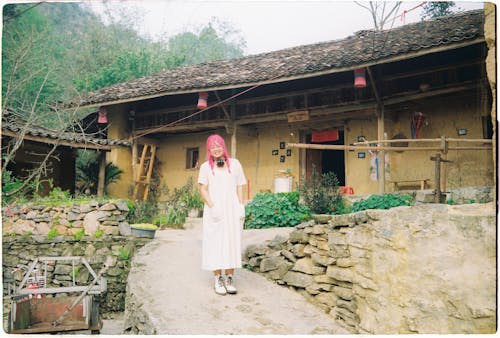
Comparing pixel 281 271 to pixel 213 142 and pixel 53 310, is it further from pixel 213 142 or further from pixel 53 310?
pixel 53 310

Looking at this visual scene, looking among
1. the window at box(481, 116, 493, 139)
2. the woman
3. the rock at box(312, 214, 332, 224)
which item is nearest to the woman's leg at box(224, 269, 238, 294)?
the woman

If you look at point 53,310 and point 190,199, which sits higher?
point 190,199

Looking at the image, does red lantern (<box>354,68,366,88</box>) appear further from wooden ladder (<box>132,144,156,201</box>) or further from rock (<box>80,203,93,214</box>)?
wooden ladder (<box>132,144,156,201</box>)

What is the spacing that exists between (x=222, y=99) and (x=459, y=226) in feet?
24.1

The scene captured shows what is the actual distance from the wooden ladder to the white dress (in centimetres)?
700

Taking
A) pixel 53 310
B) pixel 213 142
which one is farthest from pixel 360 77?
pixel 53 310

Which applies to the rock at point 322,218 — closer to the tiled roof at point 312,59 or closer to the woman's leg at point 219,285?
the woman's leg at point 219,285

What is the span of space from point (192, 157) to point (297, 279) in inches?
277

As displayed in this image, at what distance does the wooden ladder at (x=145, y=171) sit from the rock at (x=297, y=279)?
6.51m

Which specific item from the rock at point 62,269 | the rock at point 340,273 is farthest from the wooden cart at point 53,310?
the rock at point 340,273

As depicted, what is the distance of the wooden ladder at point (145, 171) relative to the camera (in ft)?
35.4

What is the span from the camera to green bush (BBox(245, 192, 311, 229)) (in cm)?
731

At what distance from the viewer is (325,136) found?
9797mm

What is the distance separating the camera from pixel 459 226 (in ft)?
11.0
